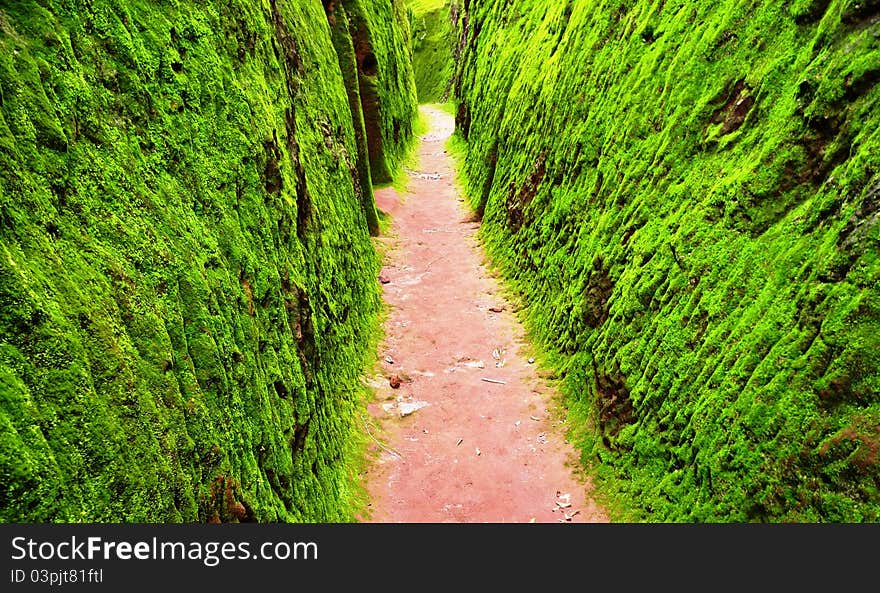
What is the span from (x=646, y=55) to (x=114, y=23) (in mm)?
8440

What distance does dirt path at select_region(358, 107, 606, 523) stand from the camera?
756cm

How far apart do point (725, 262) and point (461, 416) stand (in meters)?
4.97

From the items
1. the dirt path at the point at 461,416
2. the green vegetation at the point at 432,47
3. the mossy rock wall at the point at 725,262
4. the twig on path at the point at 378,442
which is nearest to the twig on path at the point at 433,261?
the dirt path at the point at 461,416

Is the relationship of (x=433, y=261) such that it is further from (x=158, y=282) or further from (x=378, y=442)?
(x=158, y=282)

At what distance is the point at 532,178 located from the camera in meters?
14.0

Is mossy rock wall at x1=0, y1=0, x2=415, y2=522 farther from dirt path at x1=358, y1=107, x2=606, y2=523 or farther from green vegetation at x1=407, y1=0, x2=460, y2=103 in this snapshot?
green vegetation at x1=407, y1=0, x2=460, y2=103

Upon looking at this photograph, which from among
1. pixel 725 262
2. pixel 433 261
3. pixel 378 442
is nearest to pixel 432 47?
pixel 433 261

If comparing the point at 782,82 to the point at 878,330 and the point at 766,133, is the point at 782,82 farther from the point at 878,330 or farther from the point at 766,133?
the point at 878,330

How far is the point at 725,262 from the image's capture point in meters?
6.48

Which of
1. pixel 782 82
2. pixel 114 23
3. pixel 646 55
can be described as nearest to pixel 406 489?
pixel 114 23

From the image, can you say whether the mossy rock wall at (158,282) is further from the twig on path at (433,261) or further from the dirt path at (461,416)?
the twig on path at (433,261)

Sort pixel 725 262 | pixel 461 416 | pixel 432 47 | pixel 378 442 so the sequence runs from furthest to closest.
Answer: pixel 432 47
pixel 461 416
pixel 378 442
pixel 725 262

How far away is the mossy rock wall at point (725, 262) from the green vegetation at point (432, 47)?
38.5 meters

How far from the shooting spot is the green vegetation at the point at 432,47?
155ft
